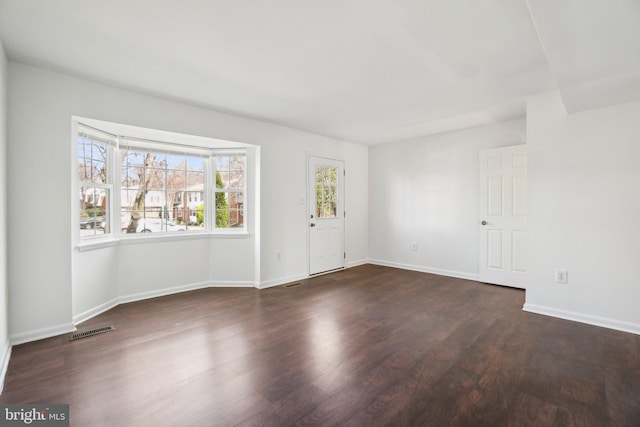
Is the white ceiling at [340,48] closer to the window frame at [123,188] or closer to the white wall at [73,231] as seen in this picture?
the white wall at [73,231]

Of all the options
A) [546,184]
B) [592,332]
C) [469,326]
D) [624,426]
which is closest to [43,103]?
[469,326]

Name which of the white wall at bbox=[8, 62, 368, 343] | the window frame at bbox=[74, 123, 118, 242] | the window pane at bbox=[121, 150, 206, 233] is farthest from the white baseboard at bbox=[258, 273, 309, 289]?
the window frame at bbox=[74, 123, 118, 242]

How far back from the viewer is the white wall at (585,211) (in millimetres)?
2885

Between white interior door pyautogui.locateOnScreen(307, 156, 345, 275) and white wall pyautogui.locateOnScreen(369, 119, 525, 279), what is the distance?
0.95 metres

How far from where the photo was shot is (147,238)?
3918 millimetres

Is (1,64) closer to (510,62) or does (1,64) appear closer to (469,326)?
(510,62)

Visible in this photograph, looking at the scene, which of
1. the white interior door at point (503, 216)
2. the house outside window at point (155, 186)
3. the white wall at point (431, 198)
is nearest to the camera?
the house outside window at point (155, 186)

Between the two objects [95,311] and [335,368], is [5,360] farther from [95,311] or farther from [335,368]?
[335,368]

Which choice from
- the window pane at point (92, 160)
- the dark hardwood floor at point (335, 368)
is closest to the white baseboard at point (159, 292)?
the dark hardwood floor at point (335, 368)

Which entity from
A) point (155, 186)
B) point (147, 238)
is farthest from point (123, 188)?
point (147, 238)

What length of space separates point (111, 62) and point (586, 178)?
4.77 metres

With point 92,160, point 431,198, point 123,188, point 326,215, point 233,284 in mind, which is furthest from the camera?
point 326,215

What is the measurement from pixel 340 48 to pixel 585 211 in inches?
119

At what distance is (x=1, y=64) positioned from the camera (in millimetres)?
2307
